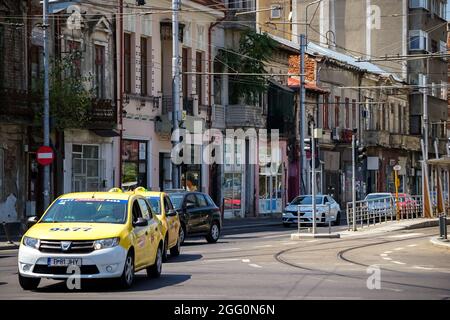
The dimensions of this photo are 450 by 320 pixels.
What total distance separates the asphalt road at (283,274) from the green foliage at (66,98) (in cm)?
917

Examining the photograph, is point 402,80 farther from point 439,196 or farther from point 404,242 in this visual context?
point 404,242

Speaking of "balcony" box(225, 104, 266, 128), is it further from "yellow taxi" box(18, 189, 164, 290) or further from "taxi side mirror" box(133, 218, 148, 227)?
"taxi side mirror" box(133, 218, 148, 227)

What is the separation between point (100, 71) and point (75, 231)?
26.6 m

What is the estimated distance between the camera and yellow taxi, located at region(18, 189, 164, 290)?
1555 cm

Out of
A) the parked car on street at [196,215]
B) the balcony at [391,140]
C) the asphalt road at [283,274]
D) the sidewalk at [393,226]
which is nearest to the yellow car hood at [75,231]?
the asphalt road at [283,274]

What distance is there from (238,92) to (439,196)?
12.6 m

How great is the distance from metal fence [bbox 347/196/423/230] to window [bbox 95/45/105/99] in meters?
11.2

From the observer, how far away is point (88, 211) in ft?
55.6

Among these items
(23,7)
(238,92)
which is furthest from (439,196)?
(23,7)

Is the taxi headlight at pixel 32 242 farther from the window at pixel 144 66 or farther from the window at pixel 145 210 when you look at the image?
the window at pixel 144 66

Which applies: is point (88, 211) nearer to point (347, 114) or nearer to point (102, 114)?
point (102, 114)

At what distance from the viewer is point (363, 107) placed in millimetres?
72438

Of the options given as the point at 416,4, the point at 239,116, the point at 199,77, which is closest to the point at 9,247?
the point at 199,77

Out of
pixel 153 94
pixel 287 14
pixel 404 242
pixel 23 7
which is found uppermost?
pixel 287 14
